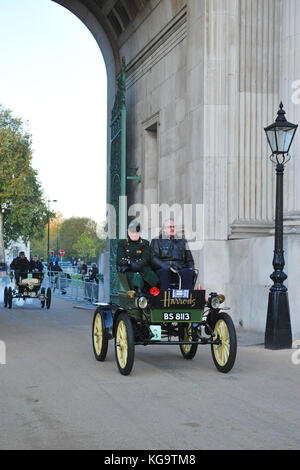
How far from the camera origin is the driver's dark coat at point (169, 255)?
990cm

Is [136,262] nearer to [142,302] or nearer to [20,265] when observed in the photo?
[142,302]

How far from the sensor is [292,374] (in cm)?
942

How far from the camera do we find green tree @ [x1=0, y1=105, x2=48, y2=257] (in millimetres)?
57875

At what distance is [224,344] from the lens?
30.7 feet

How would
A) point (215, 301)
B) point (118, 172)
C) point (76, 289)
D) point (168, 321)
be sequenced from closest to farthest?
point (168, 321), point (215, 301), point (118, 172), point (76, 289)

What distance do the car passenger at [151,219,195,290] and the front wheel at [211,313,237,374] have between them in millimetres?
686

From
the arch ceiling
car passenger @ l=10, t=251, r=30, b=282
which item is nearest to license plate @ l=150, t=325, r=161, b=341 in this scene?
the arch ceiling

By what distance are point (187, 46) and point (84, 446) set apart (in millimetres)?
13685

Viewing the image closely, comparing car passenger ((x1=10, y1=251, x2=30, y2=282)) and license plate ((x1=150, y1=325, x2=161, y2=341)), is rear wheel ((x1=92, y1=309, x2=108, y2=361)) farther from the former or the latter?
car passenger ((x1=10, y1=251, x2=30, y2=282))

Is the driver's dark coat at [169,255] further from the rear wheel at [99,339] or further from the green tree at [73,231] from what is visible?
the green tree at [73,231]

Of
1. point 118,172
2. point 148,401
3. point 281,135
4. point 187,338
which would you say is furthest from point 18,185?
point 148,401

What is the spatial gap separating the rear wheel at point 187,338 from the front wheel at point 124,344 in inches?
37.3

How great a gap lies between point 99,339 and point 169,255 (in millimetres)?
1698

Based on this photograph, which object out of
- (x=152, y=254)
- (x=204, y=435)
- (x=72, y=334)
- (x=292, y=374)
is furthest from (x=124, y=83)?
(x=204, y=435)
